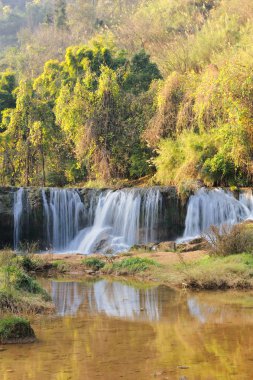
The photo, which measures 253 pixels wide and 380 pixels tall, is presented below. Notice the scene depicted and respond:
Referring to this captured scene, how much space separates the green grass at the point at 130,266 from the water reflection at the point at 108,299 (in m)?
1.45

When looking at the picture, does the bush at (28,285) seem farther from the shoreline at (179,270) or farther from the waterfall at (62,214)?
the waterfall at (62,214)

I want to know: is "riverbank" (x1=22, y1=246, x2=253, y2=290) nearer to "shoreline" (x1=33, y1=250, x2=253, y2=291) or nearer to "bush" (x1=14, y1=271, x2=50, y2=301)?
"shoreline" (x1=33, y1=250, x2=253, y2=291)

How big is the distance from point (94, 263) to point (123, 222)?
600cm

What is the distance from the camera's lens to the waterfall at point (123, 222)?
23594 millimetres

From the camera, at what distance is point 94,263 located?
60.5 ft

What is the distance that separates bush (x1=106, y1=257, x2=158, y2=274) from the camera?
1717 centimetres

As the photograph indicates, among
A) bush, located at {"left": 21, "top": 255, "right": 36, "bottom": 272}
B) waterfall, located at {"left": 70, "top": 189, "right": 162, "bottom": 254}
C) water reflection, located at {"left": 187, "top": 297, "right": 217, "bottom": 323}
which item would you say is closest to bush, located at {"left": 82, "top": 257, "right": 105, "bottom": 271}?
bush, located at {"left": 21, "top": 255, "right": 36, "bottom": 272}

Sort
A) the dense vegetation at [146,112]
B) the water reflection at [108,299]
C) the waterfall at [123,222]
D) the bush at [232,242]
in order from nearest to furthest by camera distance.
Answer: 1. the water reflection at [108,299]
2. the bush at [232,242]
3. the waterfall at [123,222]
4. the dense vegetation at [146,112]

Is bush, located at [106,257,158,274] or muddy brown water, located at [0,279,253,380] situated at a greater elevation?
bush, located at [106,257,158,274]

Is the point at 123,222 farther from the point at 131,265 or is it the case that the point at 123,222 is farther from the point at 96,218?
the point at 131,265

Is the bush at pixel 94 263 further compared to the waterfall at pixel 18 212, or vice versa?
the waterfall at pixel 18 212

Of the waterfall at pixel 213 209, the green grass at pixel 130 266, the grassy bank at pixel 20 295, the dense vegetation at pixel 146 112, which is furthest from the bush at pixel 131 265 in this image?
the dense vegetation at pixel 146 112

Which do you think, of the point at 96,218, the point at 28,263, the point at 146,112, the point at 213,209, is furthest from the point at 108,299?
the point at 146,112

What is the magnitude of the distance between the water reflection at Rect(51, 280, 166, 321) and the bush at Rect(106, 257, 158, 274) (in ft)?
4.77
